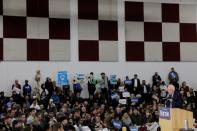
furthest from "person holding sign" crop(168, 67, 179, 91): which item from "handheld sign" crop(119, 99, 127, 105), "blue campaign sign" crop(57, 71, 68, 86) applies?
"blue campaign sign" crop(57, 71, 68, 86)

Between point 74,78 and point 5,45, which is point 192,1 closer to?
point 74,78

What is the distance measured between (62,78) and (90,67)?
165 centimetres

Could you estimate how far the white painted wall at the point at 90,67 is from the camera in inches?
813

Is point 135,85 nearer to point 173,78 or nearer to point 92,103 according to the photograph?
point 173,78

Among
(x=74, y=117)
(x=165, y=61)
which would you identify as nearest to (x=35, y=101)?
(x=74, y=117)

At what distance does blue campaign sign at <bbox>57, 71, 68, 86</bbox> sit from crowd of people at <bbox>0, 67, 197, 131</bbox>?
0.22 m

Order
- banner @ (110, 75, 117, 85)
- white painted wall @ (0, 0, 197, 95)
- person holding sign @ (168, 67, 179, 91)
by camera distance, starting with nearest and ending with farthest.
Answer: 1. white painted wall @ (0, 0, 197, 95)
2. banner @ (110, 75, 117, 85)
3. person holding sign @ (168, 67, 179, 91)

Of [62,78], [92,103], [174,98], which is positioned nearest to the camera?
[174,98]

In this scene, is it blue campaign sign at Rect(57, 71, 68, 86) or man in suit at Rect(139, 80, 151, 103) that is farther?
man in suit at Rect(139, 80, 151, 103)

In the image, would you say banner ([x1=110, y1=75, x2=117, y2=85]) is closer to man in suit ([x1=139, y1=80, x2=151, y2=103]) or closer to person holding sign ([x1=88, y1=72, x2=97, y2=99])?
person holding sign ([x1=88, y1=72, x2=97, y2=99])

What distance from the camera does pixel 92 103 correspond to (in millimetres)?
20156

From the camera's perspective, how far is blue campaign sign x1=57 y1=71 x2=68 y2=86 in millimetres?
→ 20984

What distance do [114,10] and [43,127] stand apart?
10.4 m

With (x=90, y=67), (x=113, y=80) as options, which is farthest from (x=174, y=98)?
(x=90, y=67)
